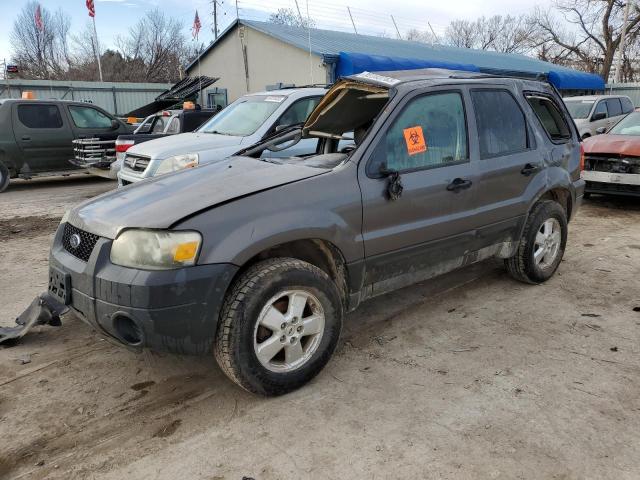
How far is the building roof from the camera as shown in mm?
16812

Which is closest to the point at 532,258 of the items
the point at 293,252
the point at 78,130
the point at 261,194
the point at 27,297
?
the point at 293,252

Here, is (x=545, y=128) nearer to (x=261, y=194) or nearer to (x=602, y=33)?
(x=261, y=194)

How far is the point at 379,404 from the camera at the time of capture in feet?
9.62

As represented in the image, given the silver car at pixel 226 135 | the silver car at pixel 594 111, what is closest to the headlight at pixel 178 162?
the silver car at pixel 226 135

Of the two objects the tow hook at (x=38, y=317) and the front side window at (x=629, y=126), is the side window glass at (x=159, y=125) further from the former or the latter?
the front side window at (x=629, y=126)

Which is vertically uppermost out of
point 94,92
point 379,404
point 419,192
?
point 94,92

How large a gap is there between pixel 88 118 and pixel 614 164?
408 inches

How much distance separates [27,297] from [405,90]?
374 cm

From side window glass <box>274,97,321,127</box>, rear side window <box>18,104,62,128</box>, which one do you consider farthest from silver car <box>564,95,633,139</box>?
rear side window <box>18,104,62,128</box>

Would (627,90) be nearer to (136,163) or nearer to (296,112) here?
(296,112)

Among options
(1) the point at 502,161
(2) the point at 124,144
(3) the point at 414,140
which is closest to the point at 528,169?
(1) the point at 502,161

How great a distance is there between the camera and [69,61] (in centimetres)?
4534

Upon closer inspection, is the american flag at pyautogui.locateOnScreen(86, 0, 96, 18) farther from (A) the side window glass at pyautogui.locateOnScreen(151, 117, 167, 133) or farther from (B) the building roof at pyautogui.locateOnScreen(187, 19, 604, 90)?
(A) the side window glass at pyautogui.locateOnScreen(151, 117, 167, 133)

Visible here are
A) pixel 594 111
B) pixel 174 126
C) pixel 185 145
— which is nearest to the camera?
pixel 185 145
